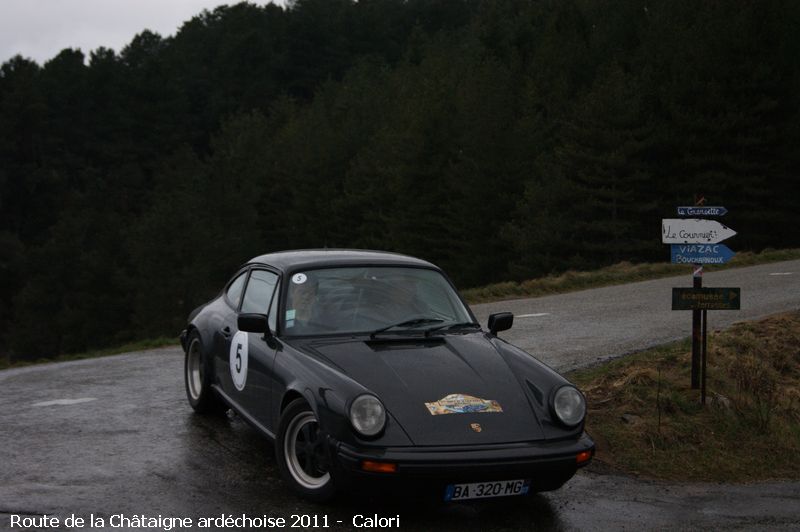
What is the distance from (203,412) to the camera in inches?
336

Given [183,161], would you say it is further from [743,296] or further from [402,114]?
[743,296]

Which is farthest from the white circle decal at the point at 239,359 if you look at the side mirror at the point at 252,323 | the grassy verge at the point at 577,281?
the grassy verge at the point at 577,281

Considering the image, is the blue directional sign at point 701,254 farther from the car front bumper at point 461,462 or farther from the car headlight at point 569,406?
the car front bumper at point 461,462

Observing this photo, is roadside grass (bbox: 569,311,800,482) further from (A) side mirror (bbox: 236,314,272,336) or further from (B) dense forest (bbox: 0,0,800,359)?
(B) dense forest (bbox: 0,0,800,359)

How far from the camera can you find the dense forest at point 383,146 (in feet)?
146

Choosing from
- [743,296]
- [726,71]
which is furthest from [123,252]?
[743,296]

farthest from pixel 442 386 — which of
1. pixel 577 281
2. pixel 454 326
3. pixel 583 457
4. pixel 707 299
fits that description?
pixel 577 281

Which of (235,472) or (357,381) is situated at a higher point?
(357,381)

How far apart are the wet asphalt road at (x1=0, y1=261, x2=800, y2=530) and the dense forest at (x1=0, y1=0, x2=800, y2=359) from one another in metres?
36.2

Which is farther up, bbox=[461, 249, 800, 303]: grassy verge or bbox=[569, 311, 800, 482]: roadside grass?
bbox=[569, 311, 800, 482]: roadside grass

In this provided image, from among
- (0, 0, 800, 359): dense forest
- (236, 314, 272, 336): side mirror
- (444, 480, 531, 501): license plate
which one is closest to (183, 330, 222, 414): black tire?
(236, 314, 272, 336): side mirror

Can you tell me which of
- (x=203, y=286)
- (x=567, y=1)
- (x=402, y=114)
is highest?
(x=567, y=1)

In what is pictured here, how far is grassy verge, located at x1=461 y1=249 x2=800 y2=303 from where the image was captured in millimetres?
19938

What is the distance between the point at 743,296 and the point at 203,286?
53070mm
